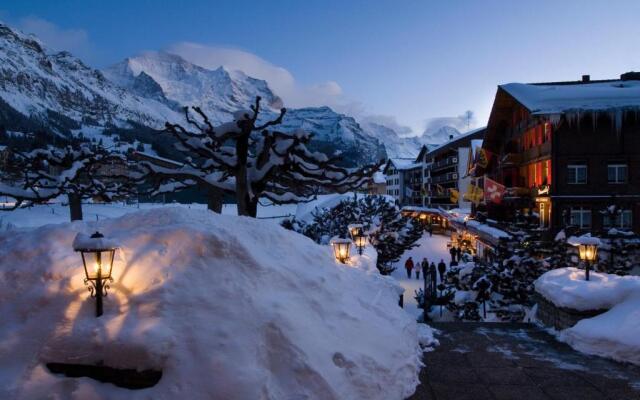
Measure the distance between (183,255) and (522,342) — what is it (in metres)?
6.72

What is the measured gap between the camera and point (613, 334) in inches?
287

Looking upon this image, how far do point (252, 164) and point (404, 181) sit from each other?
78.0 meters

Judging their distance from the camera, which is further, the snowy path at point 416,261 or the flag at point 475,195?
the flag at point 475,195

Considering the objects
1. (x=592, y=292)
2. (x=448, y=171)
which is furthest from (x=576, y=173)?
(x=448, y=171)

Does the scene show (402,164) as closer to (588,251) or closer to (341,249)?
(341,249)

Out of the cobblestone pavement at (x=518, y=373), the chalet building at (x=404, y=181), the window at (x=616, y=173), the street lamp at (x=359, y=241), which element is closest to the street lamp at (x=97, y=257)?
the cobblestone pavement at (x=518, y=373)

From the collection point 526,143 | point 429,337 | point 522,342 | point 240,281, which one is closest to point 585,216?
point 526,143

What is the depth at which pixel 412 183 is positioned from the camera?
80.4 m

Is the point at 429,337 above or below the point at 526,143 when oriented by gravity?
below

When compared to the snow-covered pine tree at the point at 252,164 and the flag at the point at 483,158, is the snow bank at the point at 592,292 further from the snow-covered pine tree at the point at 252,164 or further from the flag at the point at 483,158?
the flag at the point at 483,158

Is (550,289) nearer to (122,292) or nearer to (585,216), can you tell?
(122,292)

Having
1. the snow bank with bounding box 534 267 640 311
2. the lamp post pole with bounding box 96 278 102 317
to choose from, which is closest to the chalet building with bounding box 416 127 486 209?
the snow bank with bounding box 534 267 640 311

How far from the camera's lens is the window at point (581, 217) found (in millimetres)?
24078

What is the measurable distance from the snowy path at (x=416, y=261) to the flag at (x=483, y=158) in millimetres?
8046
